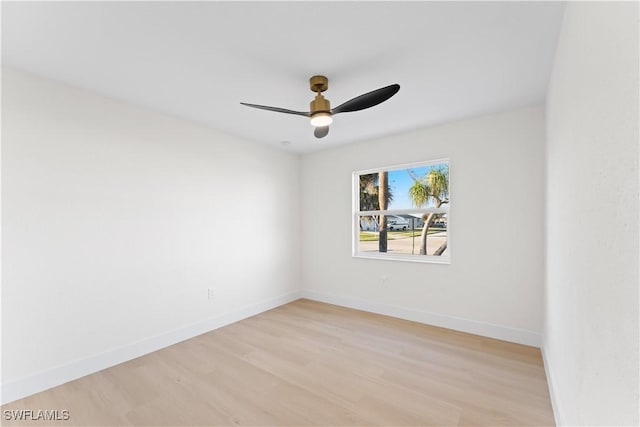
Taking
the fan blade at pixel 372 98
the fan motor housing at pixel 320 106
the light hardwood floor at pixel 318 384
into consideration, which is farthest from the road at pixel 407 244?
the fan motor housing at pixel 320 106

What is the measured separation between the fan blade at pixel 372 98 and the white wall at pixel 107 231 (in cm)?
197

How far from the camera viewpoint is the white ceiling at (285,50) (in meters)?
1.49

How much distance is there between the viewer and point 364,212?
400 centimetres

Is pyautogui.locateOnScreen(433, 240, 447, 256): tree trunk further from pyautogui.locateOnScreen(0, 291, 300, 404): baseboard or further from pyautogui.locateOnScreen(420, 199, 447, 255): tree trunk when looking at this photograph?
pyautogui.locateOnScreen(0, 291, 300, 404): baseboard

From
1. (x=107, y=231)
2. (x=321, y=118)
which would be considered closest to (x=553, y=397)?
(x=321, y=118)

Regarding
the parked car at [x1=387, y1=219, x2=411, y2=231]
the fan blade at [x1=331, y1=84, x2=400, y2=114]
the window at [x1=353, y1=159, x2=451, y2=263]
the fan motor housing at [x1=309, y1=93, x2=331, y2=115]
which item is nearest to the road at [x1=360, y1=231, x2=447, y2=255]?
the window at [x1=353, y1=159, x2=451, y2=263]

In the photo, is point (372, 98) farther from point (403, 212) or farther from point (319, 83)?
point (403, 212)

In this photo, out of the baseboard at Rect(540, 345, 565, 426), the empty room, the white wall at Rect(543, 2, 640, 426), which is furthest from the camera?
the baseboard at Rect(540, 345, 565, 426)

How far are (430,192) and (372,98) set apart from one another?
198 centimetres

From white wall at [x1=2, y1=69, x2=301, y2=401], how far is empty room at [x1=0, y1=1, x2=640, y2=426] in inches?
0.7

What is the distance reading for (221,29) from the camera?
162 centimetres

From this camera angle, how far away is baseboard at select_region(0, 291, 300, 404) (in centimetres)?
199

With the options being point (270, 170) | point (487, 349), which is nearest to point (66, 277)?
point (270, 170)

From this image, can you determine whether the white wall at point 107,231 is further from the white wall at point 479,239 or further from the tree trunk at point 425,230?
the tree trunk at point 425,230
